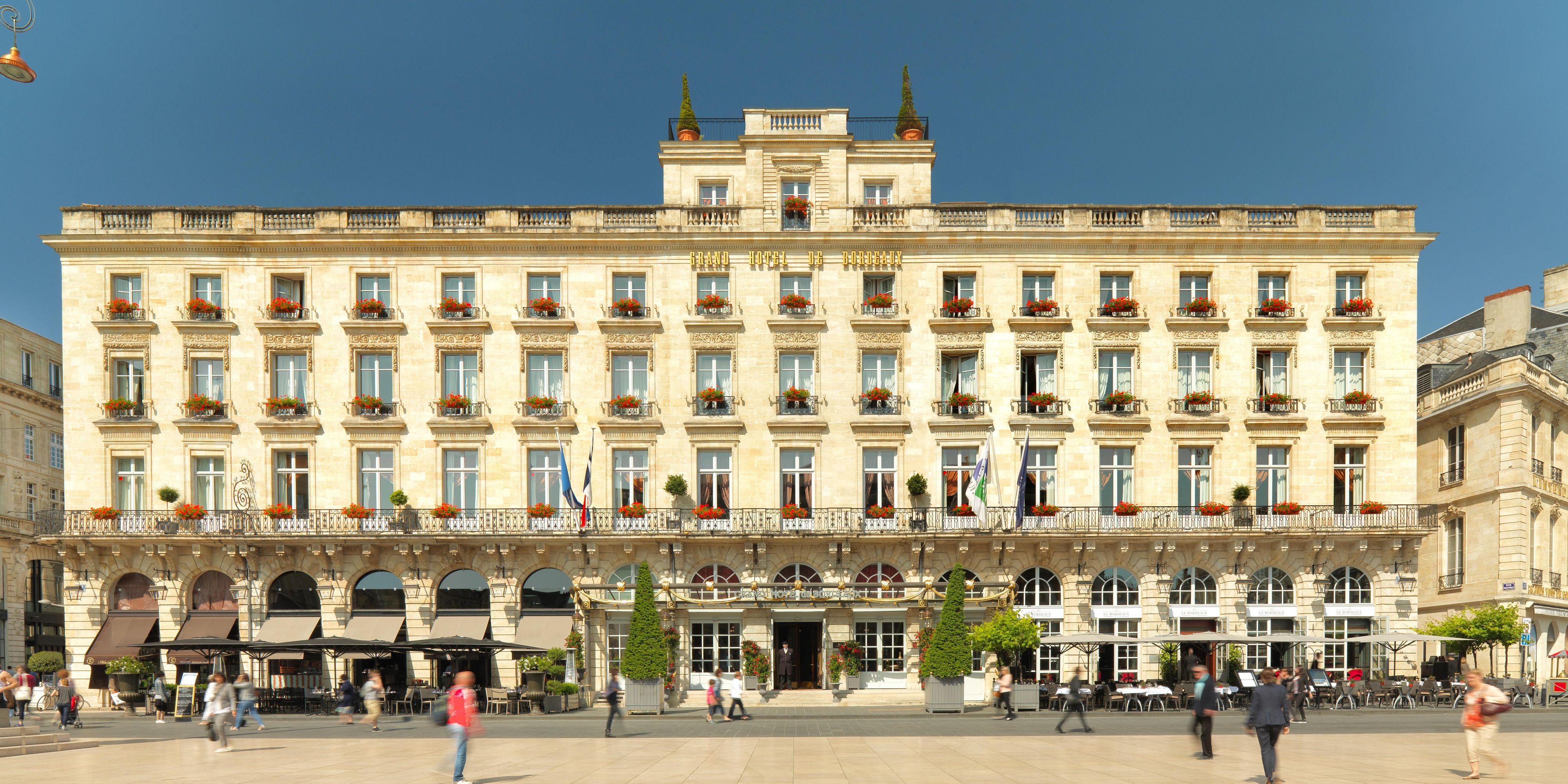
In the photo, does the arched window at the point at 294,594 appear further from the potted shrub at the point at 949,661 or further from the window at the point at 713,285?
the potted shrub at the point at 949,661

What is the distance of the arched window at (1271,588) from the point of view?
38.4m

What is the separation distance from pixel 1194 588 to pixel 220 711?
102ft

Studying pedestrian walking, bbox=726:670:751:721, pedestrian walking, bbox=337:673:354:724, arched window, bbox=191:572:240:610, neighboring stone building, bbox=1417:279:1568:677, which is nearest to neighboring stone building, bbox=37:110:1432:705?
arched window, bbox=191:572:240:610

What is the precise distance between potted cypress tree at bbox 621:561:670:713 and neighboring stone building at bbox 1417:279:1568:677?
3210cm

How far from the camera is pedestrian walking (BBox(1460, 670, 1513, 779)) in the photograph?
17.0 meters

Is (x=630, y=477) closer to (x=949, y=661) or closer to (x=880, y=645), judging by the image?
(x=880, y=645)

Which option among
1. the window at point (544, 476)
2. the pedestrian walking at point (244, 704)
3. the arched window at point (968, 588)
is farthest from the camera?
the window at point (544, 476)

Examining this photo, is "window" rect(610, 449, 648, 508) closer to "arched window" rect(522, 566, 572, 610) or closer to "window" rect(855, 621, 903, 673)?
"arched window" rect(522, 566, 572, 610)

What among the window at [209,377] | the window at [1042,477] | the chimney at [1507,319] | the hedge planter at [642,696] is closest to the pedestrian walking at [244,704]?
the hedge planter at [642,696]

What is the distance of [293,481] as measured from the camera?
39.2 metres

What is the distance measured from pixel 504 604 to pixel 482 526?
2.88m

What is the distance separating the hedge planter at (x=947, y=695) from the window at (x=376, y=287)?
2427 cm

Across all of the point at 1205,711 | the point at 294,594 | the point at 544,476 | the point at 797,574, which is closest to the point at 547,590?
the point at 544,476

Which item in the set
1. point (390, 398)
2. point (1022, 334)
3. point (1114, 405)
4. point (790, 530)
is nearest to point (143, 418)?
point (390, 398)
